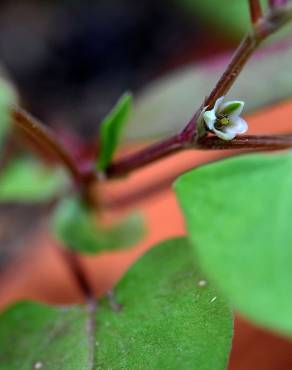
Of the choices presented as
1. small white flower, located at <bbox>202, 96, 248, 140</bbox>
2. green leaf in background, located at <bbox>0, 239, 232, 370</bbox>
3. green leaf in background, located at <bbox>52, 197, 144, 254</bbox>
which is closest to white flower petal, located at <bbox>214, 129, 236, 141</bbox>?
small white flower, located at <bbox>202, 96, 248, 140</bbox>

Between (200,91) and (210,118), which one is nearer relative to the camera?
(210,118)

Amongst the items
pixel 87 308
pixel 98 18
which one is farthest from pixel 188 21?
pixel 87 308

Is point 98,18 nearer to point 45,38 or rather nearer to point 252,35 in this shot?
point 45,38

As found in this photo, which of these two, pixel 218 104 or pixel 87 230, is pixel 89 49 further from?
pixel 218 104

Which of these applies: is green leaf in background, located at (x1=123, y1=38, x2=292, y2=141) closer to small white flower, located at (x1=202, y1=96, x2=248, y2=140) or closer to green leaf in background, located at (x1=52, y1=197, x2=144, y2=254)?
green leaf in background, located at (x1=52, y1=197, x2=144, y2=254)

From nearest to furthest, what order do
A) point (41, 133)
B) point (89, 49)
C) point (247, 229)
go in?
1. point (247, 229)
2. point (41, 133)
3. point (89, 49)

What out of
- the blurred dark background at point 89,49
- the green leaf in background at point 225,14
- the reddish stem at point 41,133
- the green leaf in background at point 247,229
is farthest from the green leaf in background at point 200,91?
the green leaf in background at point 247,229

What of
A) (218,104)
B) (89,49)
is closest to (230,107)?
(218,104)
